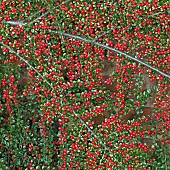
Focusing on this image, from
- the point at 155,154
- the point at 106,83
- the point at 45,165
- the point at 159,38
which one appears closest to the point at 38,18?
the point at 106,83

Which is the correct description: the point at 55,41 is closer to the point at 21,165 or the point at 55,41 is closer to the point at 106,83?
the point at 106,83

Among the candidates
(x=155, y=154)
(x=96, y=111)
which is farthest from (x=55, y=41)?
(x=155, y=154)

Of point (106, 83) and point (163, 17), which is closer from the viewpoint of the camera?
point (163, 17)

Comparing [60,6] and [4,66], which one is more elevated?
[60,6]

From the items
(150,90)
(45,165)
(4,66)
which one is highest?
(4,66)

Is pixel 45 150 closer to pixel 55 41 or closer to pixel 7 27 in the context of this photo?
pixel 55 41

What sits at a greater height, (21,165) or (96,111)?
(96,111)
